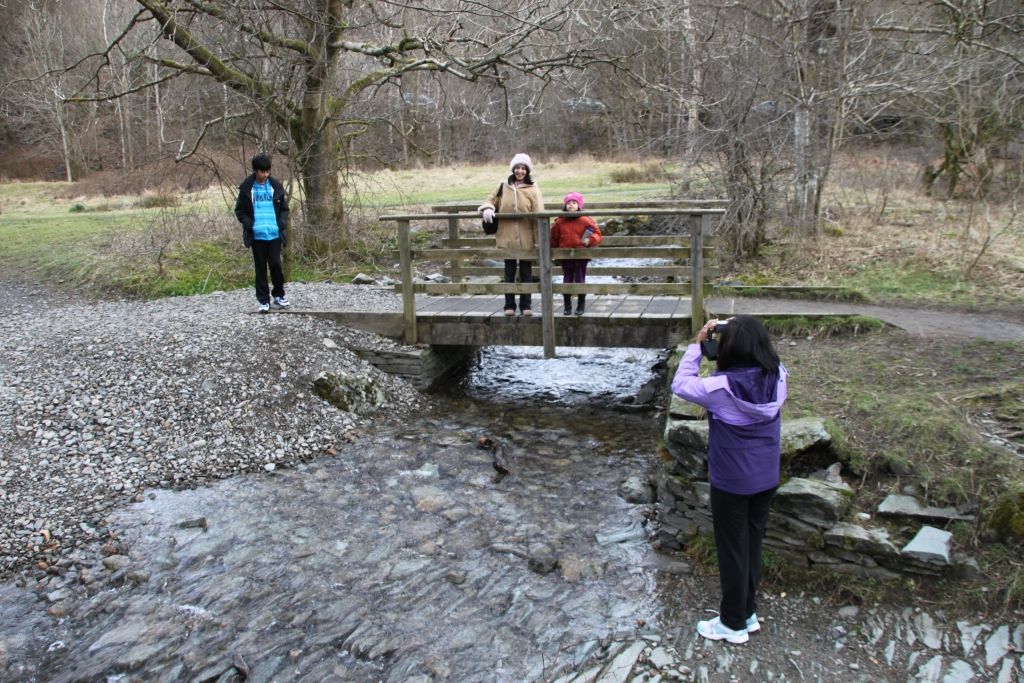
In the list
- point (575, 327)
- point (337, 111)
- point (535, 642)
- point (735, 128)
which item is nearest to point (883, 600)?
point (535, 642)

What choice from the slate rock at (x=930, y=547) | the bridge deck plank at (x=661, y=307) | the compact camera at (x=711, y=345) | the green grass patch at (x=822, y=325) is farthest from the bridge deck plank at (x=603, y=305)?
the slate rock at (x=930, y=547)

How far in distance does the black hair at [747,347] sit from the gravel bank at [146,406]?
14.6ft

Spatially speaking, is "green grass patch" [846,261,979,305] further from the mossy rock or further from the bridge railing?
the mossy rock

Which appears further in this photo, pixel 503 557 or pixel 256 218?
pixel 256 218

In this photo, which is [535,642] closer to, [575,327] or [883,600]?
[883,600]

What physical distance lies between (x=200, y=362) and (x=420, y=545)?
153 inches

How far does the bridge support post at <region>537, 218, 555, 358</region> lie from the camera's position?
8.44 meters

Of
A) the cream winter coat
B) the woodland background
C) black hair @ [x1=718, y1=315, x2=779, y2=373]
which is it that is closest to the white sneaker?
black hair @ [x1=718, y1=315, x2=779, y2=373]

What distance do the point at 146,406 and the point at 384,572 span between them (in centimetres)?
356

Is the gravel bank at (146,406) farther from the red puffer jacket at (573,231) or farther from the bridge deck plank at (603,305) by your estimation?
the red puffer jacket at (573,231)

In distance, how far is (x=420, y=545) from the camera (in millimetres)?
5871

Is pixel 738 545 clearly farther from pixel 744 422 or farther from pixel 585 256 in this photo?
pixel 585 256

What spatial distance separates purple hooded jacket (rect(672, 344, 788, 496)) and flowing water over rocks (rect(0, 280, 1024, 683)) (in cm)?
100

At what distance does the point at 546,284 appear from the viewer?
8.56m
